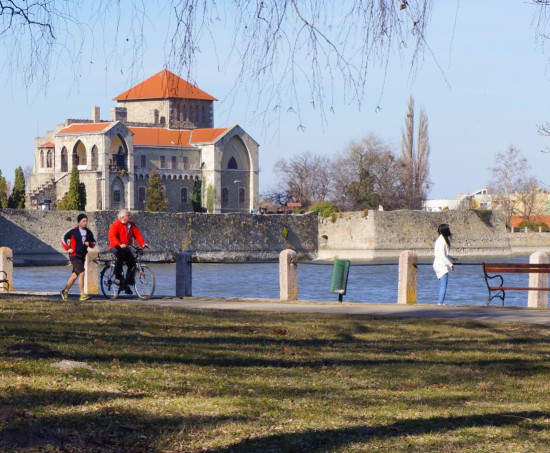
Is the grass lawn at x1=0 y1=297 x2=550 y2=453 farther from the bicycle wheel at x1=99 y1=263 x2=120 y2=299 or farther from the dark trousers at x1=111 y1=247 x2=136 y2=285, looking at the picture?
the bicycle wheel at x1=99 y1=263 x2=120 y2=299

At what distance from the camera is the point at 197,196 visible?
9519cm

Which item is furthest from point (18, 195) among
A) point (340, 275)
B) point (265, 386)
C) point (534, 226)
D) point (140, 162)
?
point (265, 386)

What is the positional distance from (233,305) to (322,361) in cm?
681

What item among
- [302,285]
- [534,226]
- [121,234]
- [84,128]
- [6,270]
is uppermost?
[84,128]

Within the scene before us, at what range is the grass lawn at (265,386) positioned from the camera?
6117 millimetres

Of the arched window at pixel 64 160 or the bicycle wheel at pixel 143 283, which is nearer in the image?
the bicycle wheel at pixel 143 283

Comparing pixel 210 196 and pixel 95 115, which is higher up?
pixel 95 115

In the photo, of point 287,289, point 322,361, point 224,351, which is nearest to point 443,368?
point 322,361

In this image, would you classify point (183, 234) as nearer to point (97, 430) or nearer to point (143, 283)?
point (143, 283)

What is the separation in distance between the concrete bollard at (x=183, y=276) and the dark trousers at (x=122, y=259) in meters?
1.05

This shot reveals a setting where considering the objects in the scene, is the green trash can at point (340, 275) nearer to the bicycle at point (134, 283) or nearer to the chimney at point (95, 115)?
the bicycle at point (134, 283)

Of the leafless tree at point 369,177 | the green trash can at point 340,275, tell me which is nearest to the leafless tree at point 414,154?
the leafless tree at point 369,177

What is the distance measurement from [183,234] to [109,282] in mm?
58472

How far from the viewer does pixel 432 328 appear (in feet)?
39.6
